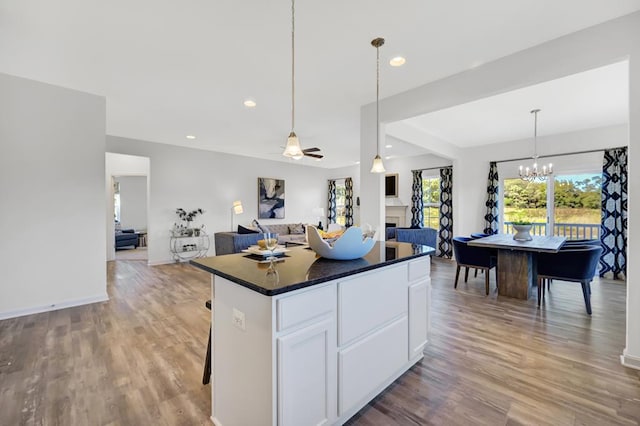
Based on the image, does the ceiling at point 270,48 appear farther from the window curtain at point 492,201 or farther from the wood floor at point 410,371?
the wood floor at point 410,371

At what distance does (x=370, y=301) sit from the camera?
1835 mm

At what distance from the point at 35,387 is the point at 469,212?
7678 mm

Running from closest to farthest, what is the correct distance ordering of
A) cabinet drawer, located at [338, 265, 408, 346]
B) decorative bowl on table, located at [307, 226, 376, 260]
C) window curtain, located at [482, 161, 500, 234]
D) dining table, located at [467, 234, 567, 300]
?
cabinet drawer, located at [338, 265, 408, 346]
decorative bowl on table, located at [307, 226, 376, 260]
dining table, located at [467, 234, 567, 300]
window curtain, located at [482, 161, 500, 234]

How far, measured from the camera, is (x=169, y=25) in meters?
2.40

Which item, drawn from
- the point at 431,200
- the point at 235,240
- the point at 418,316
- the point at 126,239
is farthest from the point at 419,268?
the point at 126,239

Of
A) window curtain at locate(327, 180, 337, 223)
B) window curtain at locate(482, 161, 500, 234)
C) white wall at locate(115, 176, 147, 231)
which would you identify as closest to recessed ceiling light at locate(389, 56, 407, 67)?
window curtain at locate(482, 161, 500, 234)

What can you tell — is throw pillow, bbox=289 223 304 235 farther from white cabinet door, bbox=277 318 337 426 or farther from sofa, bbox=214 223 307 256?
white cabinet door, bbox=277 318 337 426

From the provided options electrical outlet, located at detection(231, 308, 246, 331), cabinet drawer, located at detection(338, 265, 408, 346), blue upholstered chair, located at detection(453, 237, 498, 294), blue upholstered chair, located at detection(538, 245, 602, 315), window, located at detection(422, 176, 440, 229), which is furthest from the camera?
window, located at detection(422, 176, 440, 229)

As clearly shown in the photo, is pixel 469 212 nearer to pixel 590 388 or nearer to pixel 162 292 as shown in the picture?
pixel 590 388

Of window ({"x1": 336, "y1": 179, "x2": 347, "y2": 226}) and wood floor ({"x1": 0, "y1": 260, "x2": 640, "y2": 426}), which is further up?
window ({"x1": 336, "y1": 179, "x2": 347, "y2": 226})

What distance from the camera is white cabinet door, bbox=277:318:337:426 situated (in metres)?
1.33

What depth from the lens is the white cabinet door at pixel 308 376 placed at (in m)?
1.33

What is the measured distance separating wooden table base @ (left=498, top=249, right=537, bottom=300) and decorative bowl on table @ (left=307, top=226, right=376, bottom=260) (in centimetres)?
313

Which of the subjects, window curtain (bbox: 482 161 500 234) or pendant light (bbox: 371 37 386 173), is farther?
window curtain (bbox: 482 161 500 234)
